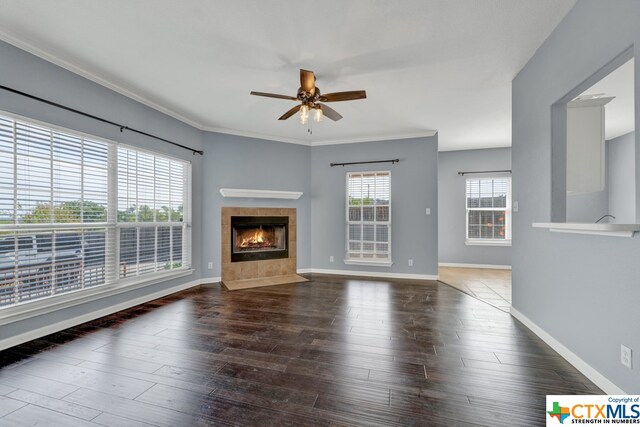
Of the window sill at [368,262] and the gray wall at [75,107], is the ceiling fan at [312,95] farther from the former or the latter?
the window sill at [368,262]

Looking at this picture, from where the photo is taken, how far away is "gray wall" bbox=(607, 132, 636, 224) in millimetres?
5188

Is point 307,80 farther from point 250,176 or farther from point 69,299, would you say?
point 69,299

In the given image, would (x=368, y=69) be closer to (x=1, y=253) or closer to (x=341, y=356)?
(x=341, y=356)

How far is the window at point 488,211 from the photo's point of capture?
6395mm

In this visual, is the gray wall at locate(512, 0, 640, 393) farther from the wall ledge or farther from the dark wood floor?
the dark wood floor

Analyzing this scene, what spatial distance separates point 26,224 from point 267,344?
8.37 ft

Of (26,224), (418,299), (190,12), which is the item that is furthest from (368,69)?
(26,224)

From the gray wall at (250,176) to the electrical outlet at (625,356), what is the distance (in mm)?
4695

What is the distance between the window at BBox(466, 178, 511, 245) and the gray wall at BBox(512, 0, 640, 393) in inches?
143

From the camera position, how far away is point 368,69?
2975 millimetres

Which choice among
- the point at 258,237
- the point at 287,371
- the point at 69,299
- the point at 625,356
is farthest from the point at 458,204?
the point at 69,299

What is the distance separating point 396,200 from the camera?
5422 millimetres

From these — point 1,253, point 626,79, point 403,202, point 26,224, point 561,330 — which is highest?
point 626,79

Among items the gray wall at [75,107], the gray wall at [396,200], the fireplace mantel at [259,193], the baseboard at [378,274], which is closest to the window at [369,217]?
the gray wall at [396,200]
